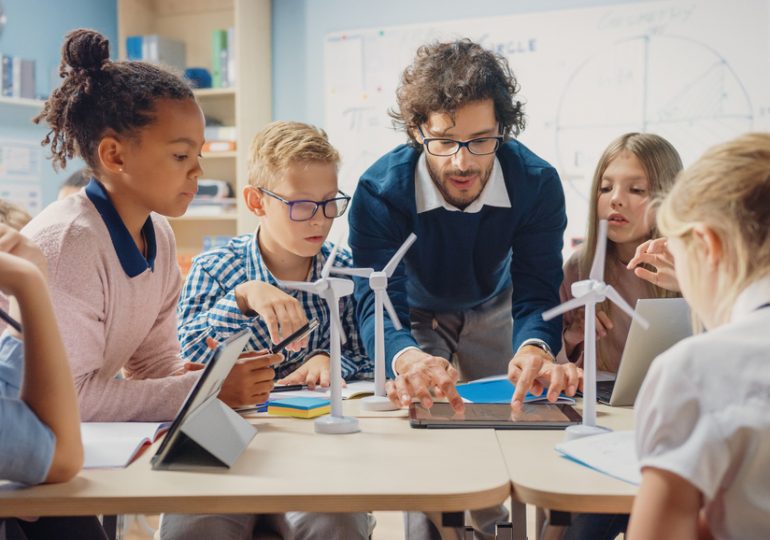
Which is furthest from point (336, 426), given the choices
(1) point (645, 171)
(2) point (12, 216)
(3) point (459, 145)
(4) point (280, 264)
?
(2) point (12, 216)

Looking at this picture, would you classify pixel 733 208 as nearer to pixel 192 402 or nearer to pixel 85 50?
pixel 192 402

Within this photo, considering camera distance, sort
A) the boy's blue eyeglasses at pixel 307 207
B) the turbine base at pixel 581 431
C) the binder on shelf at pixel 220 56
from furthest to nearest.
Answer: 1. the binder on shelf at pixel 220 56
2. the boy's blue eyeglasses at pixel 307 207
3. the turbine base at pixel 581 431

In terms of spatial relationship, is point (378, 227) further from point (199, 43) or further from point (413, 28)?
point (199, 43)

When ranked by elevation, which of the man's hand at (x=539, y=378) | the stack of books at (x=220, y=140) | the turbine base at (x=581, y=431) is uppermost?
the stack of books at (x=220, y=140)

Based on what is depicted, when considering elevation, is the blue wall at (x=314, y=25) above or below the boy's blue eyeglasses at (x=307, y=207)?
above

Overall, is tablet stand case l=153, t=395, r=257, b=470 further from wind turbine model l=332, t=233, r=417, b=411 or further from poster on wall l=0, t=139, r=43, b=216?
poster on wall l=0, t=139, r=43, b=216

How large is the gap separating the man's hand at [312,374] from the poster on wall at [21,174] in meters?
2.92

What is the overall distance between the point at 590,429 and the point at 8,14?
401 centimetres

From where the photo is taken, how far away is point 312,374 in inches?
67.3

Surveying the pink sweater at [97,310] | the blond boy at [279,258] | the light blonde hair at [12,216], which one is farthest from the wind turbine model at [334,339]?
the light blonde hair at [12,216]

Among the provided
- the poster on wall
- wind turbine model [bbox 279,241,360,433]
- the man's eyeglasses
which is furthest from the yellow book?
the poster on wall

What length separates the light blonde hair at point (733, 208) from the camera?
90 centimetres

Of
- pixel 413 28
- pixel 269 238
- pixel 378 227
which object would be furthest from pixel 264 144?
pixel 413 28

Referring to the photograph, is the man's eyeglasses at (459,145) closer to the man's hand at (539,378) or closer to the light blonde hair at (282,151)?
the light blonde hair at (282,151)
